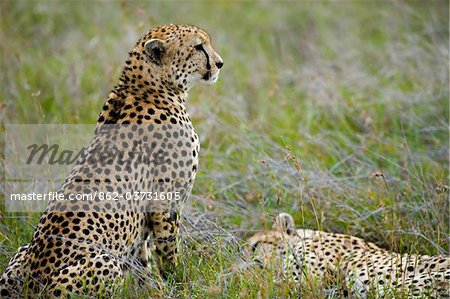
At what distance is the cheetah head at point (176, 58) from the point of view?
3945 millimetres

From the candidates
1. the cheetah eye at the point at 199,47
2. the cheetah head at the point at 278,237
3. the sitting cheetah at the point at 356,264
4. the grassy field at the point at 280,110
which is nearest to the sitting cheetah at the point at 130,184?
the cheetah eye at the point at 199,47

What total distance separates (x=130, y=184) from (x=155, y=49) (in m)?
0.75

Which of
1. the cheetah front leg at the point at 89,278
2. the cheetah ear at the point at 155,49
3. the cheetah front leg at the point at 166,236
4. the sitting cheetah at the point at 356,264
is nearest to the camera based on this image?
the cheetah front leg at the point at 89,278

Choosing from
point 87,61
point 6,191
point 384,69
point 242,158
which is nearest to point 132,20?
point 87,61

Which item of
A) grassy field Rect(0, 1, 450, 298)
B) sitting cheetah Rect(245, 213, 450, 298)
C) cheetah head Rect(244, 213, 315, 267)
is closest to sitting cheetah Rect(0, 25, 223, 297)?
grassy field Rect(0, 1, 450, 298)

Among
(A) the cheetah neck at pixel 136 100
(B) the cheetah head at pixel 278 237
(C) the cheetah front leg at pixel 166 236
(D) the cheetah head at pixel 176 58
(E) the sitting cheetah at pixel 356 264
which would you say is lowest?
(E) the sitting cheetah at pixel 356 264

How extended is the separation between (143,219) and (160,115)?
0.54m

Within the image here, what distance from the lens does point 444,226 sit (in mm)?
4242

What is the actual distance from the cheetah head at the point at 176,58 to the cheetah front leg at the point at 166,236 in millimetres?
715

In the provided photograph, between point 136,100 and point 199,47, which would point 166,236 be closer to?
point 136,100

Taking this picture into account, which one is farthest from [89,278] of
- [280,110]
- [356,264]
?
[280,110]

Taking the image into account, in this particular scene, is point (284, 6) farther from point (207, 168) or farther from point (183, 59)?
point (183, 59)

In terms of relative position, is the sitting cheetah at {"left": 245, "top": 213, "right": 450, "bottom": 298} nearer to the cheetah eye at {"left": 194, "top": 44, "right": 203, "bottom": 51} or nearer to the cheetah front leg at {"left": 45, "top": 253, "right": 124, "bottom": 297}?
the cheetah front leg at {"left": 45, "top": 253, "right": 124, "bottom": 297}

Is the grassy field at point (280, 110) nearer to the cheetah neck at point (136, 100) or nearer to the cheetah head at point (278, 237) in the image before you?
the cheetah head at point (278, 237)
